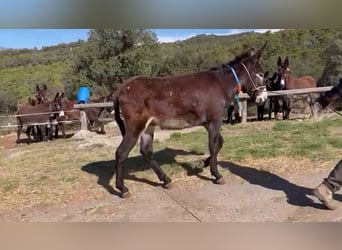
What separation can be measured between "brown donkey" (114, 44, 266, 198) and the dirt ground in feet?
0.56

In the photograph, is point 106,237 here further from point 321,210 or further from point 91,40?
point 91,40

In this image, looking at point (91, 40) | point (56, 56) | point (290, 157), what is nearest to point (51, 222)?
point (290, 157)

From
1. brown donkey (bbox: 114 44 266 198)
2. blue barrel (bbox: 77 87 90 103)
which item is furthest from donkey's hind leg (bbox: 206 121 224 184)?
blue barrel (bbox: 77 87 90 103)

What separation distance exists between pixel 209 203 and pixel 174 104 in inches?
37.0

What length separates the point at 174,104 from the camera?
3.75 metres

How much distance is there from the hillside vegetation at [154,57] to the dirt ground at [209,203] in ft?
13.4

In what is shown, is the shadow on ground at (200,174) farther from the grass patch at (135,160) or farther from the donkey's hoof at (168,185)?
the donkey's hoof at (168,185)

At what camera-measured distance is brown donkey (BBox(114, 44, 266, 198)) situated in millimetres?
3658

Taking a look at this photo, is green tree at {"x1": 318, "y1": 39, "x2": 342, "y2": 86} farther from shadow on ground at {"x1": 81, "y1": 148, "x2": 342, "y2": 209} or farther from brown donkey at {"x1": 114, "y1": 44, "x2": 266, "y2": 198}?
brown donkey at {"x1": 114, "y1": 44, "x2": 266, "y2": 198}

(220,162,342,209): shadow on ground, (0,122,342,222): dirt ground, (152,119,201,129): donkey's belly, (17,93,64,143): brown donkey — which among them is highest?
(152,119,201,129): donkey's belly

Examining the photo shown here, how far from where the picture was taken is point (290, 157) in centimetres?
440

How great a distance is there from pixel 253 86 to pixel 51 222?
7.39 feet

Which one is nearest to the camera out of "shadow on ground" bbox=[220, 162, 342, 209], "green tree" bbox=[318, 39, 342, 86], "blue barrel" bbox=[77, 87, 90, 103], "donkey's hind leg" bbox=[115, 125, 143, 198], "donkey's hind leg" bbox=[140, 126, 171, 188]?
"shadow on ground" bbox=[220, 162, 342, 209]

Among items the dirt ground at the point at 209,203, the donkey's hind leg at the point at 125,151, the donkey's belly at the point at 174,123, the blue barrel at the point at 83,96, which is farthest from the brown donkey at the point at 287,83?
the donkey's hind leg at the point at 125,151
